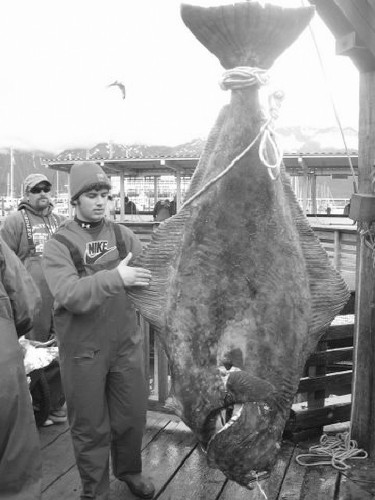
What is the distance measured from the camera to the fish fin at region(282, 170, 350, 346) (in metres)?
2.21

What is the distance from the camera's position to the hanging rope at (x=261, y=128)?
208 centimetres

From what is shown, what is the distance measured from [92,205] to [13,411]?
117 cm

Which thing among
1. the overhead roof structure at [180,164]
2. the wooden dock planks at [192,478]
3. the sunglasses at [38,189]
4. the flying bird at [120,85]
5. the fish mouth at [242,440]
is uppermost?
the flying bird at [120,85]

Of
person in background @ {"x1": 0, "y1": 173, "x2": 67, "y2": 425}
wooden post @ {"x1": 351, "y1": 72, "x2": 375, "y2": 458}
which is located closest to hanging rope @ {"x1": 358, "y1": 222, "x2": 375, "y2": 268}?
wooden post @ {"x1": 351, "y1": 72, "x2": 375, "y2": 458}

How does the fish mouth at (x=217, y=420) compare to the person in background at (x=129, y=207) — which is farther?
the person in background at (x=129, y=207)

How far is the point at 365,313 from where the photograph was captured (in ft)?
12.1

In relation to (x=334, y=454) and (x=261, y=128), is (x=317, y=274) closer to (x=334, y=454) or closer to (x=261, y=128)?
(x=261, y=128)

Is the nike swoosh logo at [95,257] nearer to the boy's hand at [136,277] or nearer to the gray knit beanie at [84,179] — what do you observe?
the gray knit beanie at [84,179]

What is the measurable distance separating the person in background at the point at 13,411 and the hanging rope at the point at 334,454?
198 centimetres

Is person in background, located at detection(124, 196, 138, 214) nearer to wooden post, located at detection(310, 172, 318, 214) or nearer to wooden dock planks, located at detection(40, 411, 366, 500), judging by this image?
wooden post, located at detection(310, 172, 318, 214)

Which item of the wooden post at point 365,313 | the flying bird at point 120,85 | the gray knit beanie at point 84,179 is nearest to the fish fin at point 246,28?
the gray knit beanie at point 84,179

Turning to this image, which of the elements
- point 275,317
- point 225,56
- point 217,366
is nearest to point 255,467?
point 217,366

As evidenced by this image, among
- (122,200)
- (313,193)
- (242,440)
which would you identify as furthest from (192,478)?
(313,193)

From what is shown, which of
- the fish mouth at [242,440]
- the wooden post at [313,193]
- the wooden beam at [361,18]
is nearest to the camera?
the fish mouth at [242,440]
